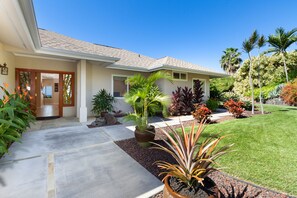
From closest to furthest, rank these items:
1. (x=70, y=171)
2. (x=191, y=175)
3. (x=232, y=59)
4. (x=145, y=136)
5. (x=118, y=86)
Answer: (x=191, y=175) < (x=70, y=171) < (x=145, y=136) < (x=118, y=86) < (x=232, y=59)

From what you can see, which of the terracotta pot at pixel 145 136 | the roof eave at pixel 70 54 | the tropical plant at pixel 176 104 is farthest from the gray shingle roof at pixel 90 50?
the terracotta pot at pixel 145 136

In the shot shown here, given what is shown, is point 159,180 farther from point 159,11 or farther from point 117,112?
point 159,11

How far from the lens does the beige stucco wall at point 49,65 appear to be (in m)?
7.32

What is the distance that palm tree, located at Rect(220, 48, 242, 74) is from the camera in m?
30.5

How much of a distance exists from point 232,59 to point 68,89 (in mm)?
33161

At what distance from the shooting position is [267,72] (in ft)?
66.5

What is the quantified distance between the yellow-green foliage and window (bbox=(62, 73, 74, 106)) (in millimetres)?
22617

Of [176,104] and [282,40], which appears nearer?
[176,104]

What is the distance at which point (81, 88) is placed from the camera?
23.8ft

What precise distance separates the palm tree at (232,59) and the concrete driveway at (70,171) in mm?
33879

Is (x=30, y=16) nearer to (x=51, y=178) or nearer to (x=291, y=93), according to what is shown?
(x=51, y=178)

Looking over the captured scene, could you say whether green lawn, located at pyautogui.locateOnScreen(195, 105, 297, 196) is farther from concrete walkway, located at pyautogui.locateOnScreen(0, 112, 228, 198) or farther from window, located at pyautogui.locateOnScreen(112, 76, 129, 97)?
window, located at pyautogui.locateOnScreen(112, 76, 129, 97)

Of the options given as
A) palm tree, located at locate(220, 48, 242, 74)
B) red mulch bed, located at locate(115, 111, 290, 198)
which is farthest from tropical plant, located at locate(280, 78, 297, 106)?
palm tree, located at locate(220, 48, 242, 74)

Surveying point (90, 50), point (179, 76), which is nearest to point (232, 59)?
point (179, 76)
